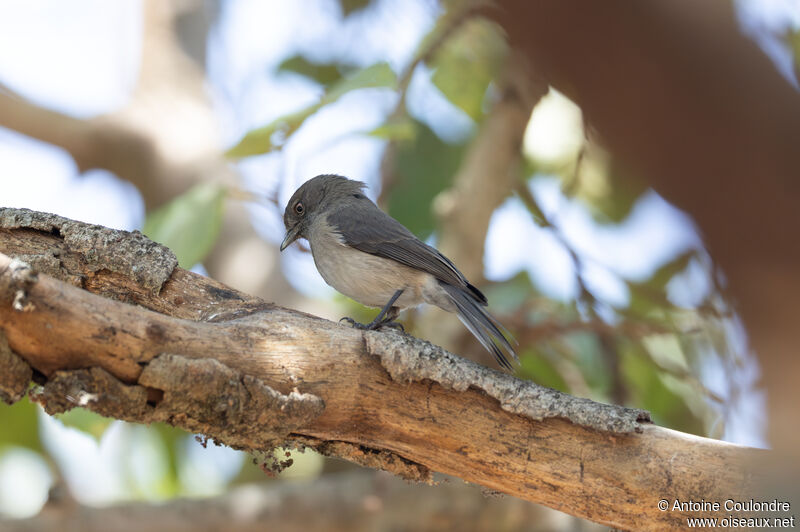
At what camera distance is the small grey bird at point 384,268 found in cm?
430

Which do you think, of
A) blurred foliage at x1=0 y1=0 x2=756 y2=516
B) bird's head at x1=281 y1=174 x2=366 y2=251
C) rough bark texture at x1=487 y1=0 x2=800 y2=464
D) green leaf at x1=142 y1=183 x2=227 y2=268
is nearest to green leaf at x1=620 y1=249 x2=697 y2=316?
blurred foliage at x1=0 y1=0 x2=756 y2=516

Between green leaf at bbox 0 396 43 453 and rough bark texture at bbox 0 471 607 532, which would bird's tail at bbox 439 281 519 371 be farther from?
green leaf at bbox 0 396 43 453

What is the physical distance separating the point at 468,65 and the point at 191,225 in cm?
251

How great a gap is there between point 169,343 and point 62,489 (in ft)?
11.1

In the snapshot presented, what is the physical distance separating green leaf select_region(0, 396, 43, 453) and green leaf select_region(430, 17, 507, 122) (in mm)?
4366

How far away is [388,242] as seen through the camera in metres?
4.63

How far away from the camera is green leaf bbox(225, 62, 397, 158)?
414 cm

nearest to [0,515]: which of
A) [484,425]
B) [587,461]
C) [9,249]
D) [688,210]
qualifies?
[9,249]

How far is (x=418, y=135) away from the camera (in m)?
7.18

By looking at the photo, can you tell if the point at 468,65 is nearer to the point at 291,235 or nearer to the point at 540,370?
the point at 291,235

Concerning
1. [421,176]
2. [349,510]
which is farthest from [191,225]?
[421,176]

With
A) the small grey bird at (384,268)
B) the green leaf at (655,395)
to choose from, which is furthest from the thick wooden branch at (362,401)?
the green leaf at (655,395)

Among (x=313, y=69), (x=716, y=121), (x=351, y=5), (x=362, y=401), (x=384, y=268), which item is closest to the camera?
(x=716, y=121)

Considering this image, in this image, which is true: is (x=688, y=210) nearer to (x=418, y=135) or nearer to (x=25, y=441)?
(x=418, y=135)
